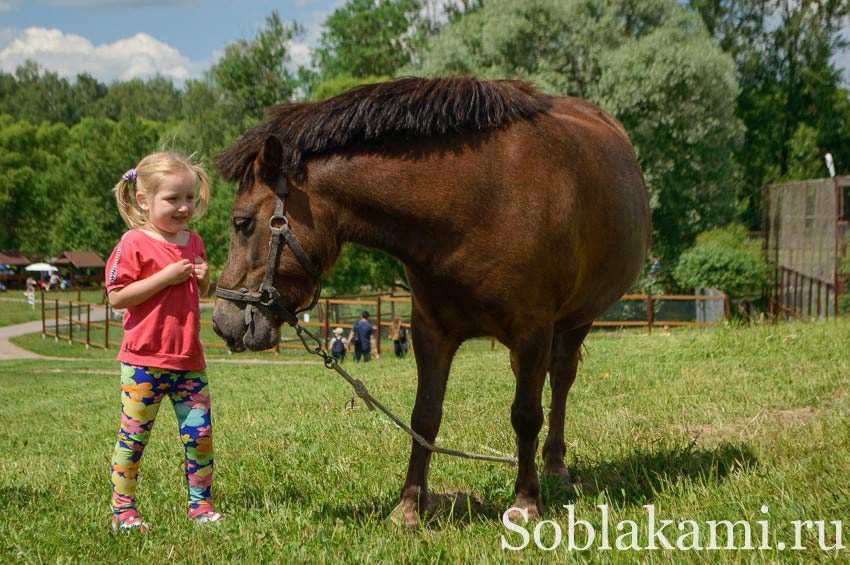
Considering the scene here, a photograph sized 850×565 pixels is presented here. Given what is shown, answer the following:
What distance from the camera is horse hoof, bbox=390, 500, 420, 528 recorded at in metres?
3.69

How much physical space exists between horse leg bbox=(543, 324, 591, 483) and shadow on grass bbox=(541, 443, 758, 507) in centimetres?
15

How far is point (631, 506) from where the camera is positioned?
12.0 feet

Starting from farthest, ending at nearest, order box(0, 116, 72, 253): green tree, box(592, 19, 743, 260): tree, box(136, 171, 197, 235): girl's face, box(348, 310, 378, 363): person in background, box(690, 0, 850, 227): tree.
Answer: box(0, 116, 72, 253): green tree
box(690, 0, 850, 227): tree
box(592, 19, 743, 260): tree
box(348, 310, 378, 363): person in background
box(136, 171, 197, 235): girl's face

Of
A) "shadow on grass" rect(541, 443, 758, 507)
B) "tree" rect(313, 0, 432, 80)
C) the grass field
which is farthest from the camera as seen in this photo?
"tree" rect(313, 0, 432, 80)

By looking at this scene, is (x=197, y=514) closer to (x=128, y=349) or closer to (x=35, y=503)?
(x=128, y=349)

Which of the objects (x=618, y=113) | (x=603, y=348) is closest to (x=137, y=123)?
(x=618, y=113)

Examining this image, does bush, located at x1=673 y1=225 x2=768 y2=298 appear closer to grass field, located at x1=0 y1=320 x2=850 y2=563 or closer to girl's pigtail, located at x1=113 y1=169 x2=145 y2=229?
grass field, located at x1=0 y1=320 x2=850 y2=563

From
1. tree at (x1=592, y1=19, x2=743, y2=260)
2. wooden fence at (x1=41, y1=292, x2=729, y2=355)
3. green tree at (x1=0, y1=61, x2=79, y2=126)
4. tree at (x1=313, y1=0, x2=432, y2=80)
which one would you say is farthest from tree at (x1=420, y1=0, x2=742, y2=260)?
green tree at (x1=0, y1=61, x2=79, y2=126)

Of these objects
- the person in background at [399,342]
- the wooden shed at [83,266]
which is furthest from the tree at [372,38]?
the wooden shed at [83,266]

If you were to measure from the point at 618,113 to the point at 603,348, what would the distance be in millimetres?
15218

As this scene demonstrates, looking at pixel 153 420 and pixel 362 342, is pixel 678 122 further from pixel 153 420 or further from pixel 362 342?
pixel 153 420

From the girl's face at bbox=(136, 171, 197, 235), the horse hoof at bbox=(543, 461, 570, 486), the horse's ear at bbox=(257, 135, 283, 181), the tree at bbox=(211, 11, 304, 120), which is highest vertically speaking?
the tree at bbox=(211, 11, 304, 120)

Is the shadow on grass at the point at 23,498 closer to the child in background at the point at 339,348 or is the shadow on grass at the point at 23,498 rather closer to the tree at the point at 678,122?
the child in background at the point at 339,348

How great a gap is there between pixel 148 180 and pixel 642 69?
23451 mm
